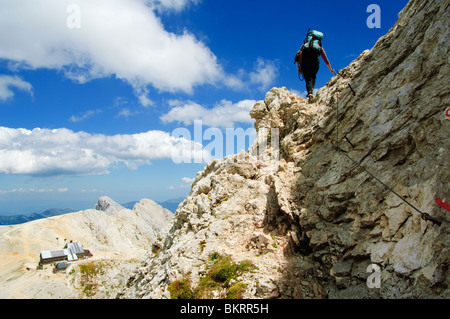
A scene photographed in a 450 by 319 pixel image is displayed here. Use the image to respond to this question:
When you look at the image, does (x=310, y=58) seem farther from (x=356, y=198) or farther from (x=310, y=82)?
(x=356, y=198)

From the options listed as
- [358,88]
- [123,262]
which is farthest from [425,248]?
[123,262]

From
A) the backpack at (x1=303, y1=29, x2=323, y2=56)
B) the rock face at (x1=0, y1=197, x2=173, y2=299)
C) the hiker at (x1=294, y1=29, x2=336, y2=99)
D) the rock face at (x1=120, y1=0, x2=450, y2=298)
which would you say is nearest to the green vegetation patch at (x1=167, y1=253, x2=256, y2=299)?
the rock face at (x1=120, y1=0, x2=450, y2=298)

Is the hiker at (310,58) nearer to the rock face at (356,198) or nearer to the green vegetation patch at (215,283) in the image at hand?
the rock face at (356,198)

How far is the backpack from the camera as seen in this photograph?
65.9 ft

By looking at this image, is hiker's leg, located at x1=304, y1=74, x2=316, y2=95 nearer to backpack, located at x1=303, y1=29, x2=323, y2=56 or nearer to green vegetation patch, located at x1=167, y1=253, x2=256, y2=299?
backpack, located at x1=303, y1=29, x2=323, y2=56

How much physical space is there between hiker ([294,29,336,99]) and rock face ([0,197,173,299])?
21.2 metres

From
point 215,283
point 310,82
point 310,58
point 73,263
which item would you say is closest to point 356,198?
point 215,283

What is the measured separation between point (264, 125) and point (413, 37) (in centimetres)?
1233

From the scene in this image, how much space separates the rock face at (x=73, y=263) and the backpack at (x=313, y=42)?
22.9 metres

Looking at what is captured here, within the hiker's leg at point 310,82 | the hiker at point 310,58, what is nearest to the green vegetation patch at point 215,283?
the hiker at point 310,58

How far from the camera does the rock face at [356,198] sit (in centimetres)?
859

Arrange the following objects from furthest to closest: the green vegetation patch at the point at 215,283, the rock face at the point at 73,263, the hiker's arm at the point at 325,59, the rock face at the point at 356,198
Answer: the rock face at the point at 73,263 < the hiker's arm at the point at 325,59 < the green vegetation patch at the point at 215,283 < the rock face at the point at 356,198

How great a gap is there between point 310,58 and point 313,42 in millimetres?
1272

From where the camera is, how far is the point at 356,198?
1150 cm
